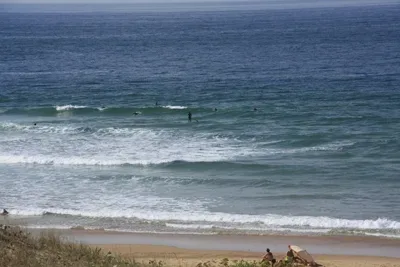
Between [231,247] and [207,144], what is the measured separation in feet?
52.4

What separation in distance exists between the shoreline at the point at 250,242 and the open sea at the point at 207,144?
0.67 meters

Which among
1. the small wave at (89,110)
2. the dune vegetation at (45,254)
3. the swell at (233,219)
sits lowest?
the small wave at (89,110)

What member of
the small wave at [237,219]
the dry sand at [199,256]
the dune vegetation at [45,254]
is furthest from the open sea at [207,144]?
the dune vegetation at [45,254]

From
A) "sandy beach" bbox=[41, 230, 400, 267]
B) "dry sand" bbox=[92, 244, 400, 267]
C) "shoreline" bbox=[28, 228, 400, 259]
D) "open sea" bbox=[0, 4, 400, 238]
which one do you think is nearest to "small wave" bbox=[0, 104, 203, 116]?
"open sea" bbox=[0, 4, 400, 238]

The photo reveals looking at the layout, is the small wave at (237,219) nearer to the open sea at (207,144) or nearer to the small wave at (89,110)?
the open sea at (207,144)

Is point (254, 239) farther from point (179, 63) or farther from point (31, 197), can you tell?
point (179, 63)

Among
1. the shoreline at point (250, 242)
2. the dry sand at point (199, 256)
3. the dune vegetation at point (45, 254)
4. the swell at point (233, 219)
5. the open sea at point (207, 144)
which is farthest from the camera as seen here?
the open sea at point (207, 144)

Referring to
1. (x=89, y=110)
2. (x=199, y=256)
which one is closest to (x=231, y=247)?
(x=199, y=256)

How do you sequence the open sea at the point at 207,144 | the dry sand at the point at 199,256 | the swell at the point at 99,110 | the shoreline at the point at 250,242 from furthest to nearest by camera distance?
the swell at the point at 99,110 < the open sea at the point at 207,144 < the shoreline at the point at 250,242 < the dry sand at the point at 199,256

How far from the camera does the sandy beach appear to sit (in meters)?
24.7

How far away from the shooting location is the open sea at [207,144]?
30.2 m

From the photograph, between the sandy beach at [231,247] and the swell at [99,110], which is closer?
the sandy beach at [231,247]

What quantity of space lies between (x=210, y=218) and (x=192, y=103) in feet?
84.5

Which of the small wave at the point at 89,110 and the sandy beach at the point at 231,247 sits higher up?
the sandy beach at the point at 231,247
